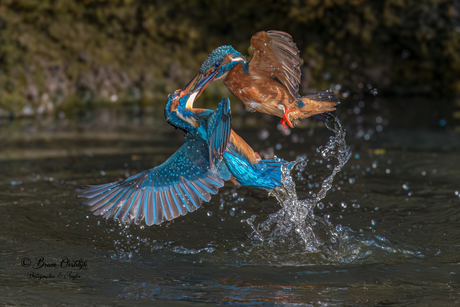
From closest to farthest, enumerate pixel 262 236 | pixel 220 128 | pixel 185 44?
1. pixel 220 128
2. pixel 262 236
3. pixel 185 44

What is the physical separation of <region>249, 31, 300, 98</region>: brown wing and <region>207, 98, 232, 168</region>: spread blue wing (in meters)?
0.34

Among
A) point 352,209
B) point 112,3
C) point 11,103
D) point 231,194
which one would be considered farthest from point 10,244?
point 112,3

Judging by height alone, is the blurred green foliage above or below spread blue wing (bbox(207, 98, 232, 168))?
above

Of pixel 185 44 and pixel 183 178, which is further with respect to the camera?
pixel 185 44

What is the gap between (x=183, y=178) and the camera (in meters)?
2.79

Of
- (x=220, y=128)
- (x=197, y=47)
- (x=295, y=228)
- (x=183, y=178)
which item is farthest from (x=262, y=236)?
(x=197, y=47)

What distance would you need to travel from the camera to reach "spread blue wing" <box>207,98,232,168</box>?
2449 millimetres

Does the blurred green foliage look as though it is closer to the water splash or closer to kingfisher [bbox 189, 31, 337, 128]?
the water splash

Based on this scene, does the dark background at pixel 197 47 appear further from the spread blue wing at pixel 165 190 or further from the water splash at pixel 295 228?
the spread blue wing at pixel 165 190

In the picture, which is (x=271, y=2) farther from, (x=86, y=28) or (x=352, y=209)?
(x=352, y=209)

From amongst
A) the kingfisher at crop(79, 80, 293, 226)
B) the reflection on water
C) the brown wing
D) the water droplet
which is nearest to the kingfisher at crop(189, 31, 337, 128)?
the brown wing

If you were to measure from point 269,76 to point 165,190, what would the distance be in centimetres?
69

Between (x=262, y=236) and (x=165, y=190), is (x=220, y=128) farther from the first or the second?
(x=262, y=236)

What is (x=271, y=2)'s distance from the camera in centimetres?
649
